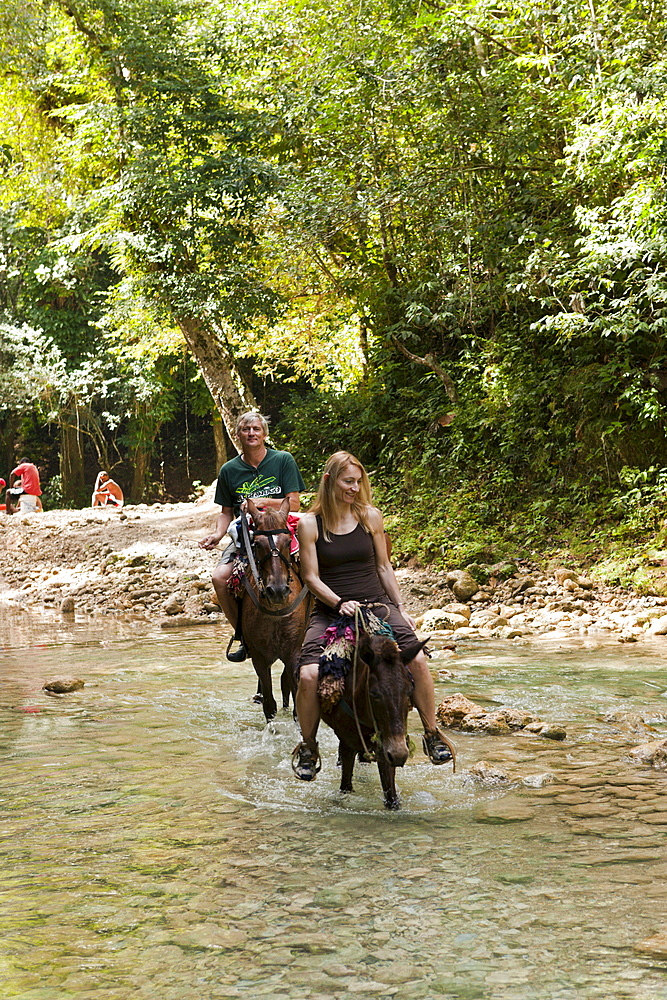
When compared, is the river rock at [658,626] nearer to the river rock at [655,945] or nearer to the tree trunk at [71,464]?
the river rock at [655,945]

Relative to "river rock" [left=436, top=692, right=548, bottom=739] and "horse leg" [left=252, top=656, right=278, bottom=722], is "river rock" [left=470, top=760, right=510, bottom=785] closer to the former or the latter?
"river rock" [left=436, top=692, right=548, bottom=739]

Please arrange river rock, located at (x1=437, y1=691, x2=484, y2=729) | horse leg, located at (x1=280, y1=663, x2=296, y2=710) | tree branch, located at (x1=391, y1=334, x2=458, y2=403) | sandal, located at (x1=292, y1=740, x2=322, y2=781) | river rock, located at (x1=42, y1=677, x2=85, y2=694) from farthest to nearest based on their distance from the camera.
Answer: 1. tree branch, located at (x1=391, y1=334, x2=458, y2=403)
2. river rock, located at (x1=42, y1=677, x2=85, y2=694)
3. horse leg, located at (x1=280, y1=663, x2=296, y2=710)
4. river rock, located at (x1=437, y1=691, x2=484, y2=729)
5. sandal, located at (x1=292, y1=740, x2=322, y2=781)

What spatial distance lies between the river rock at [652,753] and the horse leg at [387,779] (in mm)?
1926

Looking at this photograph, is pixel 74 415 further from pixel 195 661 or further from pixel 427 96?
pixel 195 661

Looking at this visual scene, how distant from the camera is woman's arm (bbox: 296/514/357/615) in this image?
6.09 m

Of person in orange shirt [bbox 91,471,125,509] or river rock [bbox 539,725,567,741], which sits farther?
person in orange shirt [bbox 91,471,125,509]

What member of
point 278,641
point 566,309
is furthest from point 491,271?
point 278,641

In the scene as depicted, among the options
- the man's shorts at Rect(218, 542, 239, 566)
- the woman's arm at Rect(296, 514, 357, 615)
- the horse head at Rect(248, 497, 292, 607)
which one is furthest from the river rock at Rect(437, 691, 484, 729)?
the woman's arm at Rect(296, 514, 357, 615)

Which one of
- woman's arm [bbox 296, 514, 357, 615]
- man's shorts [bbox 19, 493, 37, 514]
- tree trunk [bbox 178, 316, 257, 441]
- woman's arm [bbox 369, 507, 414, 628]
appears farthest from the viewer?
man's shorts [bbox 19, 493, 37, 514]

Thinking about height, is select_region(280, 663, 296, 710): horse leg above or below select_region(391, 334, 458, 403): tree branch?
below

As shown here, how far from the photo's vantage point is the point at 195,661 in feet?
39.2

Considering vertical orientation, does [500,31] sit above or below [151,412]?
above

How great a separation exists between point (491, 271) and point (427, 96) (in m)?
3.73

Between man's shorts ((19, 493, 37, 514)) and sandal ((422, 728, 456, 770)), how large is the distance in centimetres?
2295
